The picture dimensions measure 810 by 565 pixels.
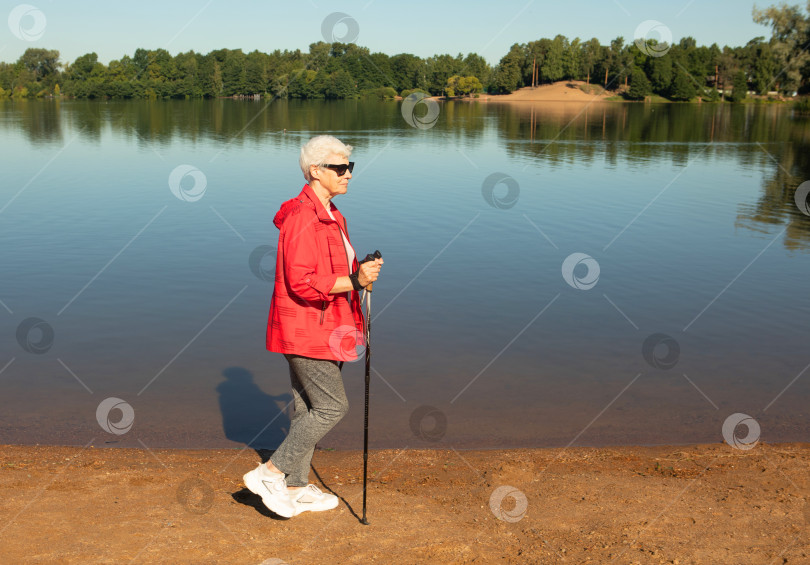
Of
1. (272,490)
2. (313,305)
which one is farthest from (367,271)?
(272,490)

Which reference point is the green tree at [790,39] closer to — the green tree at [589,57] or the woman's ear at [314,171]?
the woman's ear at [314,171]

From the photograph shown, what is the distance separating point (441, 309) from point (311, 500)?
6843mm

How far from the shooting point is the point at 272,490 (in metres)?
5.05

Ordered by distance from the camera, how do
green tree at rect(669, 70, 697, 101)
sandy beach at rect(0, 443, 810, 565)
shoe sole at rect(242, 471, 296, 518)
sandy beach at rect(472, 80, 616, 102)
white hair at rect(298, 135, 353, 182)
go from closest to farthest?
1. sandy beach at rect(0, 443, 810, 565)
2. white hair at rect(298, 135, 353, 182)
3. shoe sole at rect(242, 471, 296, 518)
4. green tree at rect(669, 70, 697, 101)
5. sandy beach at rect(472, 80, 616, 102)

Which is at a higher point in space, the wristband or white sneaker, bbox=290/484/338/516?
the wristband

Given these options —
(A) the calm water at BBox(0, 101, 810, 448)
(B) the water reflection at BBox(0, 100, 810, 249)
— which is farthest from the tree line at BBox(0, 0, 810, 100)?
(A) the calm water at BBox(0, 101, 810, 448)

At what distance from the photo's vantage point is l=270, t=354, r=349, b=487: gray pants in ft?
15.9

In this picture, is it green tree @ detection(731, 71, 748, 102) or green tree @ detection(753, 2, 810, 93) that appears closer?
green tree @ detection(753, 2, 810, 93)

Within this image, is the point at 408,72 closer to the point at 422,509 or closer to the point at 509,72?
the point at 509,72

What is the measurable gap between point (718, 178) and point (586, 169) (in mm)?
4829

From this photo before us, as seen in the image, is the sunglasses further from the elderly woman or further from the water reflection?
the water reflection

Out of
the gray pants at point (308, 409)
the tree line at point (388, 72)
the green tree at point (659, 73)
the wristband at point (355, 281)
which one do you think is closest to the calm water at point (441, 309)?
the gray pants at point (308, 409)

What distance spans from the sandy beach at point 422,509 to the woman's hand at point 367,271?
163 cm

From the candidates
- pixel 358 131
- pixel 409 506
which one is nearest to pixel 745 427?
pixel 409 506
